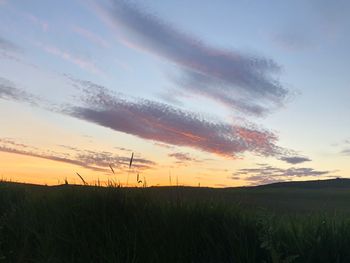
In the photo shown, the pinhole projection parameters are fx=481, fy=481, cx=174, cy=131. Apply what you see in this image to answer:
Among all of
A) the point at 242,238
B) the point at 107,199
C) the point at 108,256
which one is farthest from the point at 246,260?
the point at 107,199

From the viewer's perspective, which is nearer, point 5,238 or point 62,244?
point 62,244

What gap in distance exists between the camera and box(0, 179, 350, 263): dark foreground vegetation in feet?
22.4

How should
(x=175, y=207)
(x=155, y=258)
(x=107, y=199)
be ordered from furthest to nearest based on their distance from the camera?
(x=107, y=199)
(x=175, y=207)
(x=155, y=258)

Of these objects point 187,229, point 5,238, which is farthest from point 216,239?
point 5,238

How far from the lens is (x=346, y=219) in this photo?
23.9ft

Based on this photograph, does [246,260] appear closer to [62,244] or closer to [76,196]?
[62,244]

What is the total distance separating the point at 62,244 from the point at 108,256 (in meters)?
1.14

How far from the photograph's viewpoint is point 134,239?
823cm

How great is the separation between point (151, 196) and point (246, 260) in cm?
282

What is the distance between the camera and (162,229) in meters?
A: 8.18

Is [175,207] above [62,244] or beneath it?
above

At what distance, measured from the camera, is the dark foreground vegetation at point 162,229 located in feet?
22.4

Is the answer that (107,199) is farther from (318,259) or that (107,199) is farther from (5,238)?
(318,259)

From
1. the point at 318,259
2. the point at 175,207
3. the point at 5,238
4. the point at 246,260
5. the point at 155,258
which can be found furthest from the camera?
the point at 5,238
